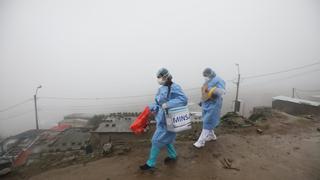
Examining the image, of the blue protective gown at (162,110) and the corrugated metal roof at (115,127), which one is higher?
the blue protective gown at (162,110)

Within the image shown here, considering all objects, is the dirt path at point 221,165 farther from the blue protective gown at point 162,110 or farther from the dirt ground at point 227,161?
the blue protective gown at point 162,110

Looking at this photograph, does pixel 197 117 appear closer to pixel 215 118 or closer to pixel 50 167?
pixel 215 118

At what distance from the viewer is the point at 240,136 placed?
5672 mm

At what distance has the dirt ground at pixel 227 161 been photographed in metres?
3.82

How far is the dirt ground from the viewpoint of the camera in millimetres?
3822

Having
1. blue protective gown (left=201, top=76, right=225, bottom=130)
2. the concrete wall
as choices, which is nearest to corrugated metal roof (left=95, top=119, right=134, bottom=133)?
blue protective gown (left=201, top=76, right=225, bottom=130)

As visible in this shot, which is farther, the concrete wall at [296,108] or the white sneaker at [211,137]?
the concrete wall at [296,108]

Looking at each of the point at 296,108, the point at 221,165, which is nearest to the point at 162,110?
the point at 221,165

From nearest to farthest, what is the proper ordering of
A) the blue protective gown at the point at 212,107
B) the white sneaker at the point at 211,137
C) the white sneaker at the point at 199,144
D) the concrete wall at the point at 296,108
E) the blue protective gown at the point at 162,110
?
the blue protective gown at the point at 162,110
the blue protective gown at the point at 212,107
the white sneaker at the point at 199,144
the white sneaker at the point at 211,137
the concrete wall at the point at 296,108

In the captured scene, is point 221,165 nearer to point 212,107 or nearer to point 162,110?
point 212,107

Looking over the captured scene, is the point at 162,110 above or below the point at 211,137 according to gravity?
above

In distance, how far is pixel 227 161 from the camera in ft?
14.0

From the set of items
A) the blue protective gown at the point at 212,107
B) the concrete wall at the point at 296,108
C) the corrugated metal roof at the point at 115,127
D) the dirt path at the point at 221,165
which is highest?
the blue protective gown at the point at 212,107

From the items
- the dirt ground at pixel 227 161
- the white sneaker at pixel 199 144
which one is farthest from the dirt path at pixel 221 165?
the white sneaker at pixel 199 144
